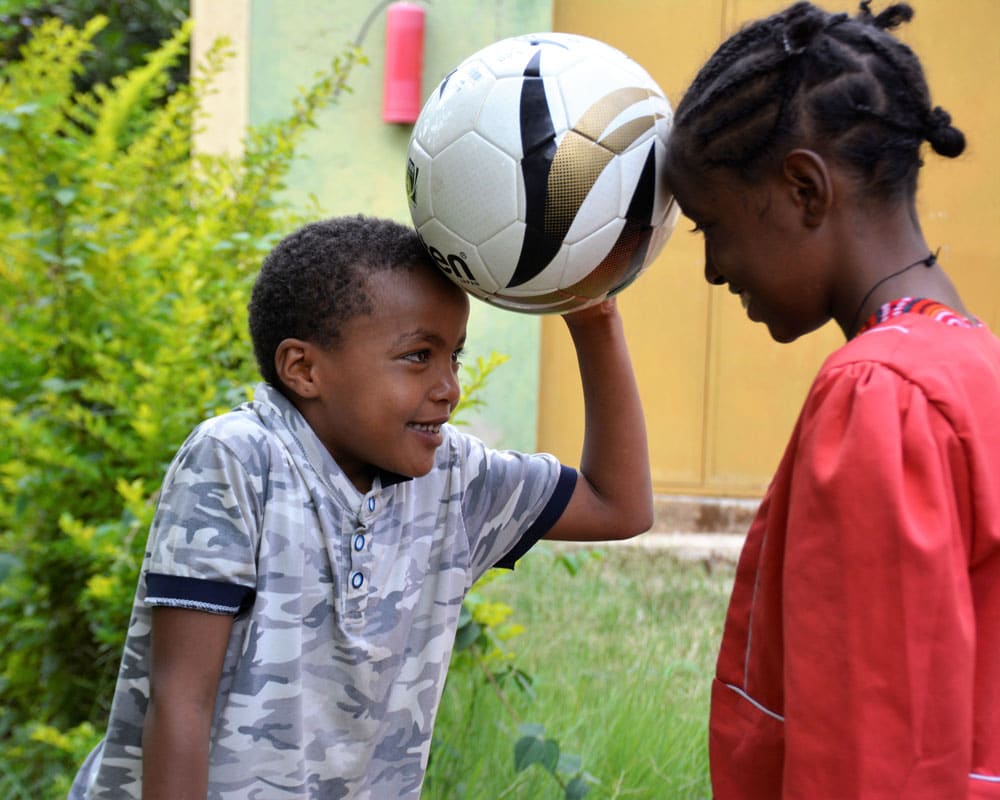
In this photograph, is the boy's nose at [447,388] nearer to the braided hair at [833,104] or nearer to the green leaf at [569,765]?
the braided hair at [833,104]

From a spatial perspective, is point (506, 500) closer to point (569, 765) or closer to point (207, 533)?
point (207, 533)

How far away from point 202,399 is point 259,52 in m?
2.88

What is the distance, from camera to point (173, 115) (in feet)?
11.4

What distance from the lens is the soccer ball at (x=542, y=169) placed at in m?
1.71

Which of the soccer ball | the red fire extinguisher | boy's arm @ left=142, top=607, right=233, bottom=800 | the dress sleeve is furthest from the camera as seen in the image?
the red fire extinguisher

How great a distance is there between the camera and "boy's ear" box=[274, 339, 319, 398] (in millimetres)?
1862

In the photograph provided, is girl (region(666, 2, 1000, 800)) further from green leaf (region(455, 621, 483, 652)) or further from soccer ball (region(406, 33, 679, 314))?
green leaf (region(455, 621, 483, 652))

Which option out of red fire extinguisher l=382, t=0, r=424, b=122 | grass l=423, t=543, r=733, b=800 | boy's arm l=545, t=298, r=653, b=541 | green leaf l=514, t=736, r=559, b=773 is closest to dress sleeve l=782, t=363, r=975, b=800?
boy's arm l=545, t=298, r=653, b=541

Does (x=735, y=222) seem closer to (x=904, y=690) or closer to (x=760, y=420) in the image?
(x=904, y=690)

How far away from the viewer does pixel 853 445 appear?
4.20ft

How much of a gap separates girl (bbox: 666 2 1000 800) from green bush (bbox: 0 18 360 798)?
1610mm

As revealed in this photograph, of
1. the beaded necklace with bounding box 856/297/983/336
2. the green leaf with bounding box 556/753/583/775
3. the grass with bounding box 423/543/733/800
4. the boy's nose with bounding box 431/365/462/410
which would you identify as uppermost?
the beaded necklace with bounding box 856/297/983/336

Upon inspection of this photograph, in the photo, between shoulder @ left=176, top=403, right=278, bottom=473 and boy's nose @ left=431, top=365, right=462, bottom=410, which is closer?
shoulder @ left=176, top=403, right=278, bottom=473

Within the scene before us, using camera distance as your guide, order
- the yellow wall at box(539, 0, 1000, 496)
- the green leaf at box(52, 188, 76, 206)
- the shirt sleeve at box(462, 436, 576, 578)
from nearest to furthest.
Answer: the shirt sleeve at box(462, 436, 576, 578) → the green leaf at box(52, 188, 76, 206) → the yellow wall at box(539, 0, 1000, 496)
